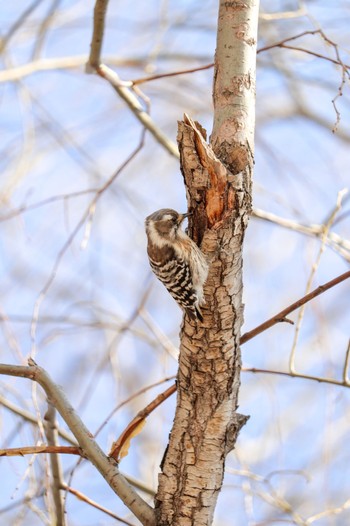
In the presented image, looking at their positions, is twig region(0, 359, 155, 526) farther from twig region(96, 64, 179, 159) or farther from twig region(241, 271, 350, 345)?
twig region(96, 64, 179, 159)

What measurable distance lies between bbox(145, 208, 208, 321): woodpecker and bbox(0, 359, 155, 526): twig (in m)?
1.11

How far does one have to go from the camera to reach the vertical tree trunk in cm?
314

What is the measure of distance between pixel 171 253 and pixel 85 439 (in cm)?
198

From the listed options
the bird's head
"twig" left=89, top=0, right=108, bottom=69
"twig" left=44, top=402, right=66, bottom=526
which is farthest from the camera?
the bird's head

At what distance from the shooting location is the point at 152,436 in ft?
27.0

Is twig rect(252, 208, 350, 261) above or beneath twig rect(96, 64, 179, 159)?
beneath

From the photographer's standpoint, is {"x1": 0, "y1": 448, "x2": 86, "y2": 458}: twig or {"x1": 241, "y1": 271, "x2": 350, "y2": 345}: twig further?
{"x1": 241, "y1": 271, "x2": 350, "y2": 345}: twig

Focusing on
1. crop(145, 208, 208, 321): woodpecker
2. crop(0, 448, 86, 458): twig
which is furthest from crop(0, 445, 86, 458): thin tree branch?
crop(145, 208, 208, 321): woodpecker

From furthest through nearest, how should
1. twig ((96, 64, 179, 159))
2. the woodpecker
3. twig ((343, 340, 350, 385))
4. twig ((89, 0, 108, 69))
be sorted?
twig ((96, 64, 179, 159)) < the woodpecker < twig ((89, 0, 108, 69)) < twig ((343, 340, 350, 385))

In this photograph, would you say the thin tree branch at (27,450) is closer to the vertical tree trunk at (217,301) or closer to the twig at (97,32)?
the vertical tree trunk at (217,301)

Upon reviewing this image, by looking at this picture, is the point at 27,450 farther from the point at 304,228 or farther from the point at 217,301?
the point at 304,228

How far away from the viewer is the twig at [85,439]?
9.70 ft

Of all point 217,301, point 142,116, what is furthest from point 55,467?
point 142,116

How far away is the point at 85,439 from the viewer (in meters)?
3.07
